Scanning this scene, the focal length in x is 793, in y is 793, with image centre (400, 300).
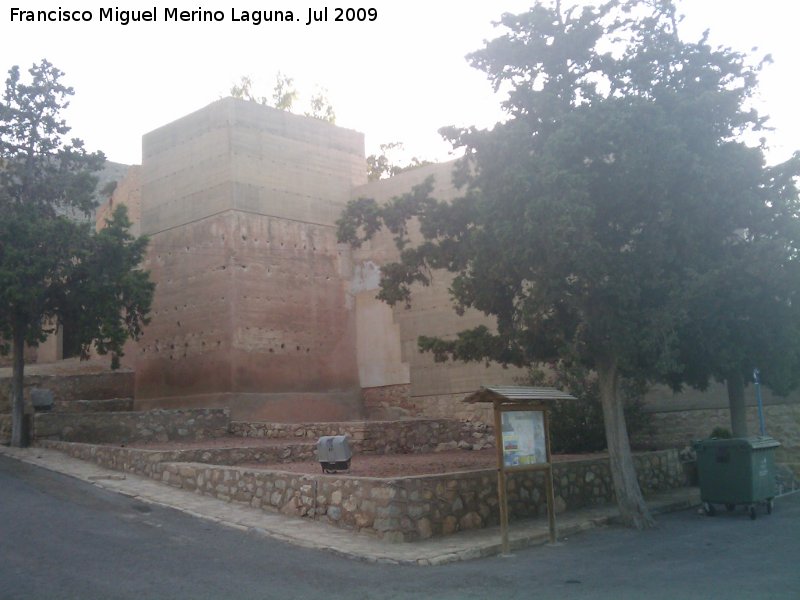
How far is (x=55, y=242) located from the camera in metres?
17.9

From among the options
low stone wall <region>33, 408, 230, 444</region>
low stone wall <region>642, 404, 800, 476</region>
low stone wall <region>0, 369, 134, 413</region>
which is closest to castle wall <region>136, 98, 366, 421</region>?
low stone wall <region>0, 369, 134, 413</region>

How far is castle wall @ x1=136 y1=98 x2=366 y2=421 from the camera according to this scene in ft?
76.1

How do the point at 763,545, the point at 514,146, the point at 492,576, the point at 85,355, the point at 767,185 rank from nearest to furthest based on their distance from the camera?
the point at 492,576, the point at 763,545, the point at 514,146, the point at 767,185, the point at 85,355

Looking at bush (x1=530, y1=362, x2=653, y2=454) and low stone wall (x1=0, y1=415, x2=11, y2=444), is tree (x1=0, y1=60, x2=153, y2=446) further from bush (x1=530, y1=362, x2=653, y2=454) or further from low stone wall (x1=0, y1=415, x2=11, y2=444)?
bush (x1=530, y1=362, x2=653, y2=454)

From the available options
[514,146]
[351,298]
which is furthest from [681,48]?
[351,298]

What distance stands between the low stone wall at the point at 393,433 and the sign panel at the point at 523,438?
8128 millimetres

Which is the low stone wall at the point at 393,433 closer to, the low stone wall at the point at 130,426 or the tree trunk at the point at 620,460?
the low stone wall at the point at 130,426

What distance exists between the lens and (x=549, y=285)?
12203 millimetres

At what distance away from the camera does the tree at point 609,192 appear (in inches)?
470

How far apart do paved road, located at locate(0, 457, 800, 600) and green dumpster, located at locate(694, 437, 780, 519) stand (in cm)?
119

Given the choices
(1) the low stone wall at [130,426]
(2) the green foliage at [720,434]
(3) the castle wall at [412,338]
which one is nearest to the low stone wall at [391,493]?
(1) the low stone wall at [130,426]

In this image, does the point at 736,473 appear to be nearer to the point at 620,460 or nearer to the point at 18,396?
the point at 620,460

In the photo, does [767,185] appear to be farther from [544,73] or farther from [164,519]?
[164,519]

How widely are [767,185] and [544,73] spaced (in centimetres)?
429
